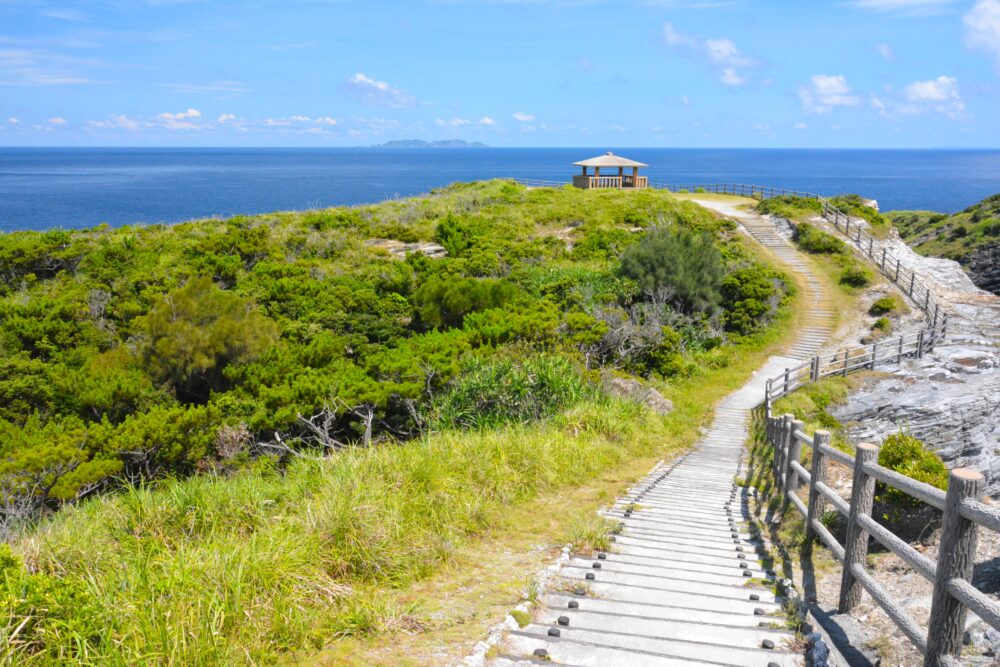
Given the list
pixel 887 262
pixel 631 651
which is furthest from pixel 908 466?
pixel 887 262

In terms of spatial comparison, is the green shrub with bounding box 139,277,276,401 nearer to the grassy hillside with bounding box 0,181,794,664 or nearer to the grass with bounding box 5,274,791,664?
the grassy hillside with bounding box 0,181,794,664

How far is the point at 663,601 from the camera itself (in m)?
5.11

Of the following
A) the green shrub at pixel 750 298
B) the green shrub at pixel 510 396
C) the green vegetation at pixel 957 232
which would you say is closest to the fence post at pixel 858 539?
the green shrub at pixel 510 396

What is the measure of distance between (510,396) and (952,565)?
432 inches

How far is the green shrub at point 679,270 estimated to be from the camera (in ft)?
94.7

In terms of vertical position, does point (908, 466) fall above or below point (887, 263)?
below

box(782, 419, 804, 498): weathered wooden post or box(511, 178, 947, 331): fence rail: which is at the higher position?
box(511, 178, 947, 331): fence rail

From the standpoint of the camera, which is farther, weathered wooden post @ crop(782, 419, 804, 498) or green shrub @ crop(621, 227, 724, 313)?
green shrub @ crop(621, 227, 724, 313)

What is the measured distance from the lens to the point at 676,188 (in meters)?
60.0

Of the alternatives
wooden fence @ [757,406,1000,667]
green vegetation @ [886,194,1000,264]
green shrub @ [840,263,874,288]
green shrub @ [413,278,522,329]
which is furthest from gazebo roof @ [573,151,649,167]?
wooden fence @ [757,406,1000,667]

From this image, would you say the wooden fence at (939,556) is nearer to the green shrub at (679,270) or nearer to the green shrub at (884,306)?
the green shrub at (679,270)

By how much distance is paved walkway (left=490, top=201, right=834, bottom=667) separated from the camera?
164 inches

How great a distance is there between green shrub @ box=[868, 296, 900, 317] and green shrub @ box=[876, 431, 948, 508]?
21.2 metres

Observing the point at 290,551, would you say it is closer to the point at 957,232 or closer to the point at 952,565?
the point at 952,565
